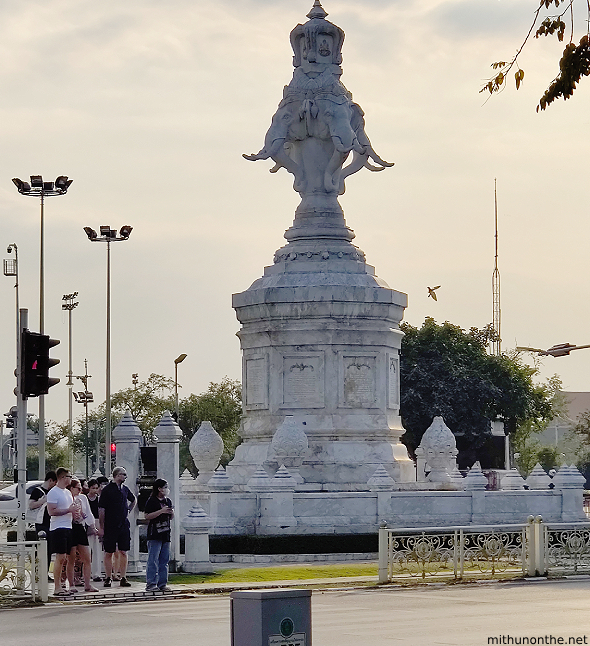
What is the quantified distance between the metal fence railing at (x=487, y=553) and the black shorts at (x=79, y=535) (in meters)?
4.92

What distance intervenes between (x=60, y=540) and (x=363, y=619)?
6.33 metres

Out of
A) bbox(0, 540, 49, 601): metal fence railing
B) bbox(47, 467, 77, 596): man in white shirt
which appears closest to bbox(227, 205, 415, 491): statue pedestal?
bbox(47, 467, 77, 596): man in white shirt

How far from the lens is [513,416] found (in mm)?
80000

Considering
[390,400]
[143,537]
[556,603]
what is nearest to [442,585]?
[556,603]

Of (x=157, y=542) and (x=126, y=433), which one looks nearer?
(x=157, y=542)

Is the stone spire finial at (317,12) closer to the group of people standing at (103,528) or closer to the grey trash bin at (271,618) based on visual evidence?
the group of people standing at (103,528)

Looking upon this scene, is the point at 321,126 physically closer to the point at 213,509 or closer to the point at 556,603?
the point at 213,509

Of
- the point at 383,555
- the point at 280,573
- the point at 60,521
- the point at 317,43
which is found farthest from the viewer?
the point at 317,43

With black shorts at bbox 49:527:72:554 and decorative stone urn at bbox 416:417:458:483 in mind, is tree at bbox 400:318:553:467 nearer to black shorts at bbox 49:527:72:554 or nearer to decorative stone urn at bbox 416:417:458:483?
decorative stone urn at bbox 416:417:458:483

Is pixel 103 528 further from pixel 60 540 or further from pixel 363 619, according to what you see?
pixel 363 619

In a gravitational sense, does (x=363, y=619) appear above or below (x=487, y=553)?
below

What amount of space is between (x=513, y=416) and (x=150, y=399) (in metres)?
27.7

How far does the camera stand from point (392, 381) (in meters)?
42.9

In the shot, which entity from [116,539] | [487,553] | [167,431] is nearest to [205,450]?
[167,431]
